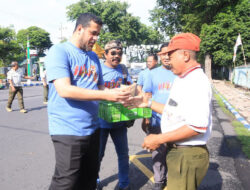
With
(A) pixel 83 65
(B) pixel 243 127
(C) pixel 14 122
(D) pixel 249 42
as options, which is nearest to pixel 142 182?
(A) pixel 83 65

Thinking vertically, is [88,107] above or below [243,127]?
above

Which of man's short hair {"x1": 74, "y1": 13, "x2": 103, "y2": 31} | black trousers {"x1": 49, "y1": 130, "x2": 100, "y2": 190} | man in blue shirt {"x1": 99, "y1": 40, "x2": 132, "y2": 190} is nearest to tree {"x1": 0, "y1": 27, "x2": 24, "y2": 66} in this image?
man in blue shirt {"x1": 99, "y1": 40, "x2": 132, "y2": 190}

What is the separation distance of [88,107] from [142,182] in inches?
75.4

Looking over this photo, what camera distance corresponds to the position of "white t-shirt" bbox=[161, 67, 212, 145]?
1.58m

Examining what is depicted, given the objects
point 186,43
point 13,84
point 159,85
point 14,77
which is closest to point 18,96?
point 13,84

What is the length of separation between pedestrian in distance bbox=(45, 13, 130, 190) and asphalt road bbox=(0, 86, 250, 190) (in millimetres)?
1460

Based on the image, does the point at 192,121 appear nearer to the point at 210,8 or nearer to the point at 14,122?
the point at 14,122

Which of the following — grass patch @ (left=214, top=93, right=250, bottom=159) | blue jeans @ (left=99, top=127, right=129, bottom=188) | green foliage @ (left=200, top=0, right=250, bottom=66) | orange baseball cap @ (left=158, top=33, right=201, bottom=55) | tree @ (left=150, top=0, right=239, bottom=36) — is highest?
tree @ (left=150, top=0, right=239, bottom=36)

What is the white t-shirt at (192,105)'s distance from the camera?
1576mm

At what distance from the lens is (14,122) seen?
7.10m

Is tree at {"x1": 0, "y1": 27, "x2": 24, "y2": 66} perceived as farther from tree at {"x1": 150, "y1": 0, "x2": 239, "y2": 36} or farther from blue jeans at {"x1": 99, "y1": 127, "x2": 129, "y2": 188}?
blue jeans at {"x1": 99, "y1": 127, "x2": 129, "y2": 188}

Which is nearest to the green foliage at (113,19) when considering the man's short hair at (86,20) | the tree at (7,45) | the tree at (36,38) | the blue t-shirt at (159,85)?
the tree at (7,45)

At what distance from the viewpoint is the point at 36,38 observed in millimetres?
69500

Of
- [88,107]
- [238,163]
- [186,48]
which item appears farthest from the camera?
[238,163]
